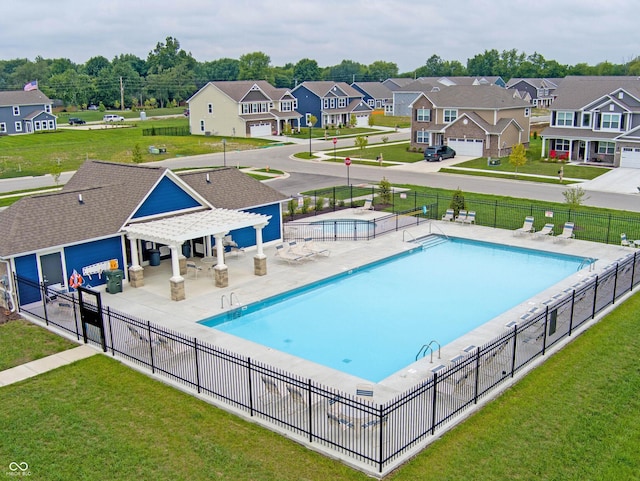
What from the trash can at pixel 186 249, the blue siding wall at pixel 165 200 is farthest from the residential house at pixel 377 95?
the blue siding wall at pixel 165 200

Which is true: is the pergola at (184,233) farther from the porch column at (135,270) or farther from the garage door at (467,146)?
the garage door at (467,146)

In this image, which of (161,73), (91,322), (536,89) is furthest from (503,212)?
(161,73)

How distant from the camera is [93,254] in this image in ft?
83.3

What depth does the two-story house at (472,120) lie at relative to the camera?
6306cm

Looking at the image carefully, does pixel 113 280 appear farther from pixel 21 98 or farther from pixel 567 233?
pixel 21 98

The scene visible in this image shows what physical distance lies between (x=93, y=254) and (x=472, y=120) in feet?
152

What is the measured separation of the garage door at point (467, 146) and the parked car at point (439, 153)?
1608 millimetres

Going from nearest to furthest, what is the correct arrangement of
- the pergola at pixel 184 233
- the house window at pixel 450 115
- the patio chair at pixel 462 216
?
the pergola at pixel 184 233, the patio chair at pixel 462 216, the house window at pixel 450 115

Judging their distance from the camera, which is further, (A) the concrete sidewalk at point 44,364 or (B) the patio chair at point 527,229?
(B) the patio chair at point 527,229

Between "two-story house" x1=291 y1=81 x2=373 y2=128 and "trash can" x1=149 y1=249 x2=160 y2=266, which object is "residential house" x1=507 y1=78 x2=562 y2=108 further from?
"trash can" x1=149 y1=249 x2=160 y2=266

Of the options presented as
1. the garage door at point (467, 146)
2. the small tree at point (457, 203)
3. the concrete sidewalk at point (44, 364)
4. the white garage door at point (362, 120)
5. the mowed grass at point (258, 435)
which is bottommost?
the concrete sidewalk at point (44, 364)

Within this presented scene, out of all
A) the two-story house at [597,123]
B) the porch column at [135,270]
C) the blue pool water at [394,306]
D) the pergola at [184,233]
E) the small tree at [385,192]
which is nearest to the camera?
the blue pool water at [394,306]

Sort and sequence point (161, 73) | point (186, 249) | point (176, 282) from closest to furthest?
1. point (176, 282)
2. point (186, 249)
3. point (161, 73)

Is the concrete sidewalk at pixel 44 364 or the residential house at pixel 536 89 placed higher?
the residential house at pixel 536 89
